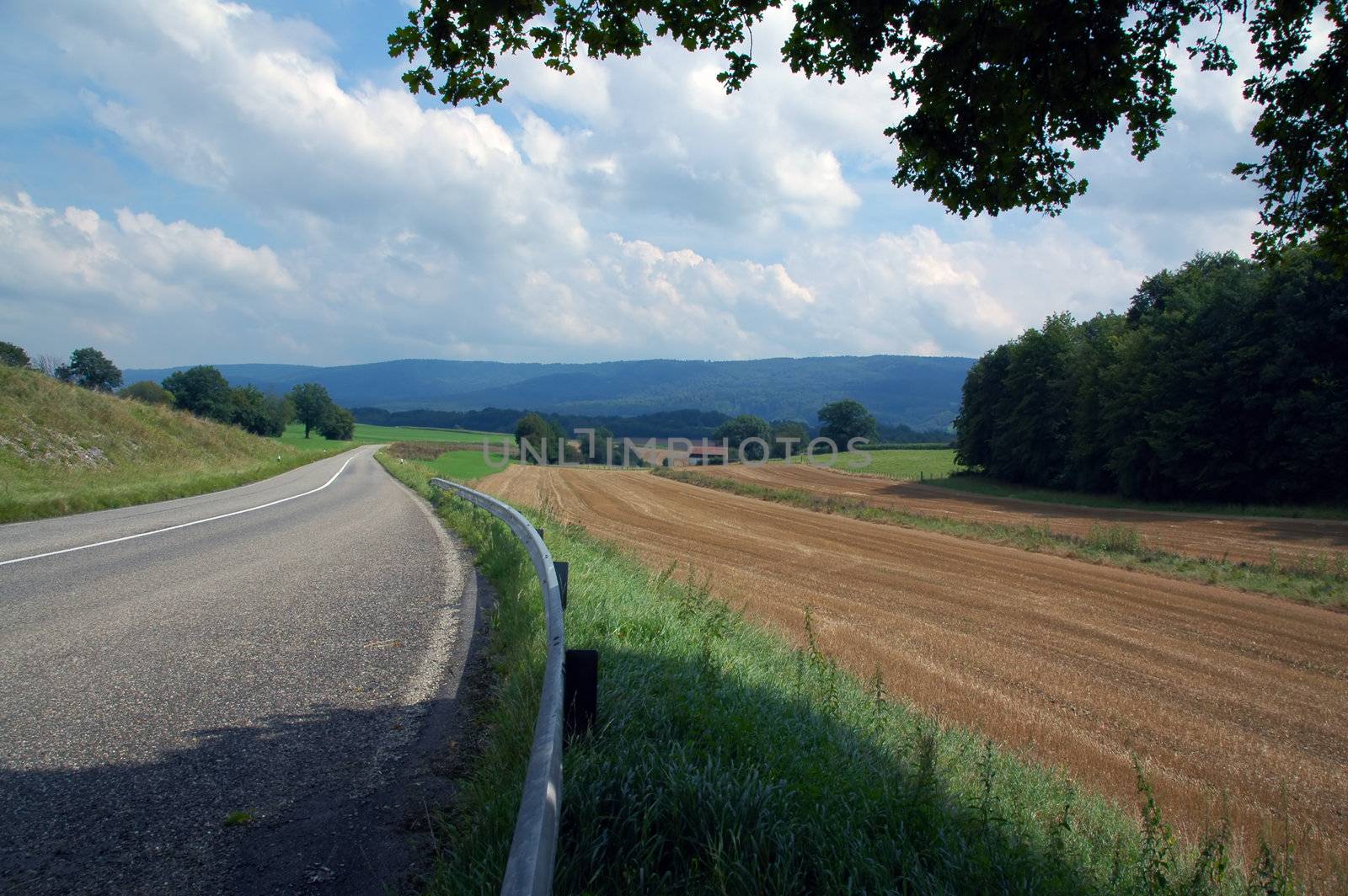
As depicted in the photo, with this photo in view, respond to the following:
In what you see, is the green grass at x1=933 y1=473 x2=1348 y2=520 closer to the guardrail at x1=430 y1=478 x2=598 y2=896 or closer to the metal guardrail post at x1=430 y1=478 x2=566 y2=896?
the guardrail at x1=430 y1=478 x2=598 y2=896

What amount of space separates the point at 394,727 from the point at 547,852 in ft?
8.16

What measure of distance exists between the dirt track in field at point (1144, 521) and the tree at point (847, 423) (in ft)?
165

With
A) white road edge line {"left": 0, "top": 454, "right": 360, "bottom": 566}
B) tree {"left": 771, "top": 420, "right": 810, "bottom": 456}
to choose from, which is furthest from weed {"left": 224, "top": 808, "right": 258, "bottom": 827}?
tree {"left": 771, "top": 420, "right": 810, "bottom": 456}

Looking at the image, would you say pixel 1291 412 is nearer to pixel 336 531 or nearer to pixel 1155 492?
pixel 1155 492

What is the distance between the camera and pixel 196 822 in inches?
120

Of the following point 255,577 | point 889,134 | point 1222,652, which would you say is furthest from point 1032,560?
point 255,577

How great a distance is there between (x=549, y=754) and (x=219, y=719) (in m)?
2.69

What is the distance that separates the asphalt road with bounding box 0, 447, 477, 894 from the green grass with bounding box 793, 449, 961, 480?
53.1 m

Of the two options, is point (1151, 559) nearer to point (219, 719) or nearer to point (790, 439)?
point (219, 719)

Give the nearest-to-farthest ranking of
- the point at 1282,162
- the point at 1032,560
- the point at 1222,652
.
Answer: the point at 1282,162 → the point at 1222,652 → the point at 1032,560

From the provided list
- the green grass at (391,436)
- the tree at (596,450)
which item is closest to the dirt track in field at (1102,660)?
the tree at (596,450)

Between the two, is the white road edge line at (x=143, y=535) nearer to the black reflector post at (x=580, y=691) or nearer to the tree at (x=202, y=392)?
the black reflector post at (x=580, y=691)

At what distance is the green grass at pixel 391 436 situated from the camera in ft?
341

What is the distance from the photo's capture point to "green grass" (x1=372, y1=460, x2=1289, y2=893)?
269 cm
